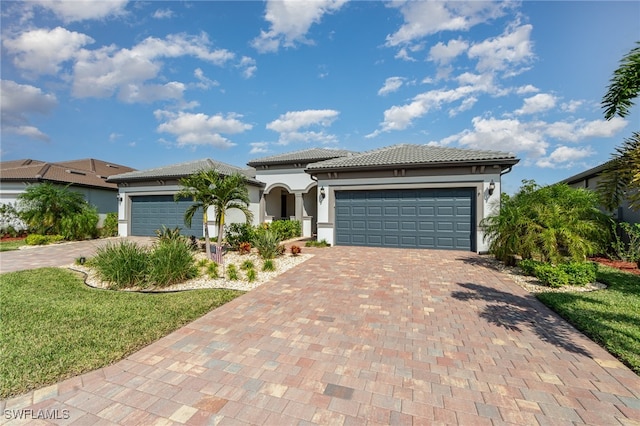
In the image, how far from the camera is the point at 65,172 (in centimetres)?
2141

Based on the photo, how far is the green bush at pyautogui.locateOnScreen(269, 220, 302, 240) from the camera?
50.2ft

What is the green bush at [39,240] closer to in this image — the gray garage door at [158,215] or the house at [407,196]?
the gray garage door at [158,215]

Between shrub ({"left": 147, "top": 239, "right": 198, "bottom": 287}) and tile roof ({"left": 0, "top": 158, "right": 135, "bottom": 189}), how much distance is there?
694 inches

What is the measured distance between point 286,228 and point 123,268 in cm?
991

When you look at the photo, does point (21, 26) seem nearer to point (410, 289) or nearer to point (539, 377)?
point (410, 289)

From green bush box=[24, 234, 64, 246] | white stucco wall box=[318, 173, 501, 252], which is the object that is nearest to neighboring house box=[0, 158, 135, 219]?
green bush box=[24, 234, 64, 246]

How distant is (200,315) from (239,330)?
3.45ft

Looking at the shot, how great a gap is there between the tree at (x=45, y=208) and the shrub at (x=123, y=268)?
39.6 ft

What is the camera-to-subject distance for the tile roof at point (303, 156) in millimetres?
17656

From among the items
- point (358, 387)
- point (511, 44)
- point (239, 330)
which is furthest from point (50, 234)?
point (511, 44)

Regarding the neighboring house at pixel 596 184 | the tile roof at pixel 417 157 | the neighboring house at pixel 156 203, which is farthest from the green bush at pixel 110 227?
the neighboring house at pixel 596 184

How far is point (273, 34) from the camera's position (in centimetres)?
1107

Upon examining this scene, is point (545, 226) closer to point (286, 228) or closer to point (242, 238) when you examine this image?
point (242, 238)

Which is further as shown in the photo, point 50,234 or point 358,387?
point 50,234
